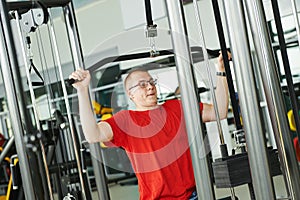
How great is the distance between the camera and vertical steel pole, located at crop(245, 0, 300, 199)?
143 cm

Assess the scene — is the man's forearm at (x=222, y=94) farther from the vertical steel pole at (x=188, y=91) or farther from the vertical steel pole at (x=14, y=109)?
the vertical steel pole at (x=14, y=109)

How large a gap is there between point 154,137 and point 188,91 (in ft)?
3.33

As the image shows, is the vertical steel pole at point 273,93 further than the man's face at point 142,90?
No

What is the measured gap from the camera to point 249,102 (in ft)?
4.54

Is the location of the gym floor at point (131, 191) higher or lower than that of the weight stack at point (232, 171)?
lower

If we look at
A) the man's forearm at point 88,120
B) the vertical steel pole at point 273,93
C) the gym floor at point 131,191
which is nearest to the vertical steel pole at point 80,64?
the man's forearm at point 88,120

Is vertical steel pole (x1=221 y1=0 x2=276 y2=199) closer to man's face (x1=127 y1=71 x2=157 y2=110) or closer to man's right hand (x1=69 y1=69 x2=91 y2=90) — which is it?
man's right hand (x1=69 y1=69 x2=91 y2=90)

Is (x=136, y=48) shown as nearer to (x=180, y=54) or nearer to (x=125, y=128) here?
(x=125, y=128)

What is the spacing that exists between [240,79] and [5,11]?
1.97ft

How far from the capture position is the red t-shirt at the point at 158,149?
2.36m

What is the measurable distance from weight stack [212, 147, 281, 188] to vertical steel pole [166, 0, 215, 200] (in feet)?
0.30

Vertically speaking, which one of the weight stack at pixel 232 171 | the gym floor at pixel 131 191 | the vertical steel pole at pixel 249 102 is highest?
the vertical steel pole at pixel 249 102

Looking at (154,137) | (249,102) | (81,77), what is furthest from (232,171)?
(154,137)

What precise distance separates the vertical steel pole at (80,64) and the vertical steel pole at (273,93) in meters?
1.61
